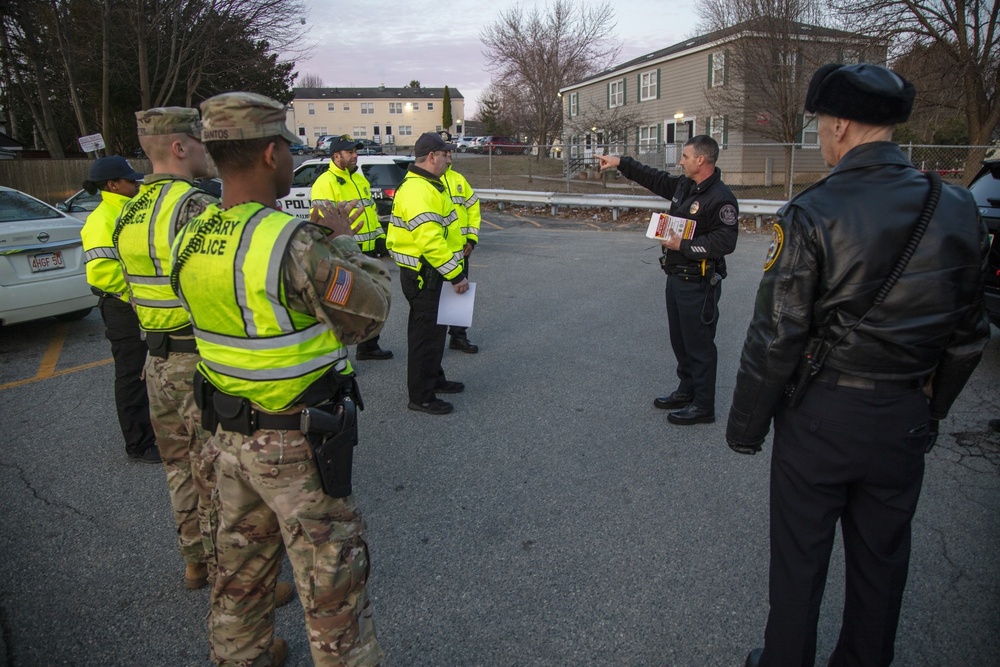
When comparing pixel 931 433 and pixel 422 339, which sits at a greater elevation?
pixel 931 433

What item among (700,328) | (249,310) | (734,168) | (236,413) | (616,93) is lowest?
(700,328)

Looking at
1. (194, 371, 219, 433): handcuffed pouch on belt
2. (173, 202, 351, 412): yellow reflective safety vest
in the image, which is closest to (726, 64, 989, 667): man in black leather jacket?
(173, 202, 351, 412): yellow reflective safety vest

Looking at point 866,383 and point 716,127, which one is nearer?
point 866,383

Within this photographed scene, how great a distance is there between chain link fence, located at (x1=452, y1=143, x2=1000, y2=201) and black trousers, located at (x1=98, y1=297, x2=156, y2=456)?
11981 mm

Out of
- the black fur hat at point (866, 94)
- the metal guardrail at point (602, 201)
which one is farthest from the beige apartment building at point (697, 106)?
the black fur hat at point (866, 94)

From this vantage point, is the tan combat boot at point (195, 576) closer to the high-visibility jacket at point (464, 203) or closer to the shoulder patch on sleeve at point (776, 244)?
the shoulder patch on sleeve at point (776, 244)

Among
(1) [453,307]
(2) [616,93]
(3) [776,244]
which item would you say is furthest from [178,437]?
(2) [616,93]

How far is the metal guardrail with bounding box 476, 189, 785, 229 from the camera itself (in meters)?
15.0

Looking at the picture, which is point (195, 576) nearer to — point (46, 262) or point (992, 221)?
point (46, 262)

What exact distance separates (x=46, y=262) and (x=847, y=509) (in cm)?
744

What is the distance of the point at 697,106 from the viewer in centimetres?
2933

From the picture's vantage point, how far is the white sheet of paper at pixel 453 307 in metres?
5.18

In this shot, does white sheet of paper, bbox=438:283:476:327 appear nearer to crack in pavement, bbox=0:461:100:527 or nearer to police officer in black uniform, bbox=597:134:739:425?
police officer in black uniform, bbox=597:134:739:425

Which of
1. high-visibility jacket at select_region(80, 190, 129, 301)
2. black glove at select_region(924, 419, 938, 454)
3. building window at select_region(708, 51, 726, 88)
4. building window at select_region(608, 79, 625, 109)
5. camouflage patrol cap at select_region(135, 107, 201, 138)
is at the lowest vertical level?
black glove at select_region(924, 419, 938, 454)
